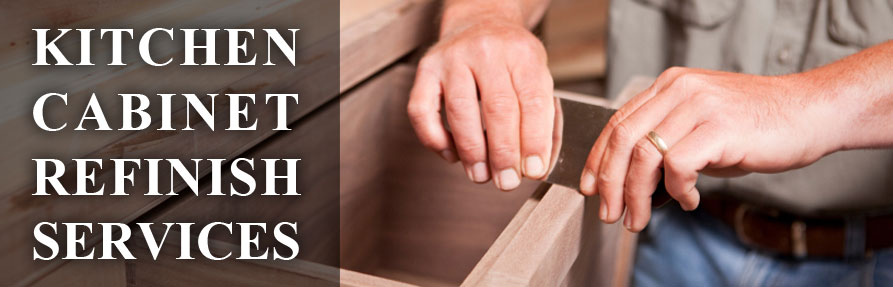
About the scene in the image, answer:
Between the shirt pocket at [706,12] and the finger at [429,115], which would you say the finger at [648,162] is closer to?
the finger at [429,115]

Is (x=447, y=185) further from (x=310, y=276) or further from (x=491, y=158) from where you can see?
(x=310, y=276)

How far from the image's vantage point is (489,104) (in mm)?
596

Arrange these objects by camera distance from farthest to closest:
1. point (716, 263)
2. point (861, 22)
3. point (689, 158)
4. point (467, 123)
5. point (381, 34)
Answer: point (716, 263) < point (861, 22) < point (381, 34) < point (467, 123) < point (689, 158)

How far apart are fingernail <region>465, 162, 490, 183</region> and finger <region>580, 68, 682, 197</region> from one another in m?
0.09

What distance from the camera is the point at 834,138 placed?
565mm

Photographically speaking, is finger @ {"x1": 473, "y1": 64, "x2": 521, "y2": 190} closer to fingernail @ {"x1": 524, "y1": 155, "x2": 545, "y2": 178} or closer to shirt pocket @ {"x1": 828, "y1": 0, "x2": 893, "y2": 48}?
fingernail @ {"x1": 524, "y1": 155, "x2": 545, "y2": 178}

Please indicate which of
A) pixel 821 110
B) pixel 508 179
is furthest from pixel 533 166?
pixel 821 110

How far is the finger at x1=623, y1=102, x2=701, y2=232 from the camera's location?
0.51 metres

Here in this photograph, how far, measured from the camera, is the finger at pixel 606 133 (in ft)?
1.74

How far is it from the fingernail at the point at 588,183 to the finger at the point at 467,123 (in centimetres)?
10

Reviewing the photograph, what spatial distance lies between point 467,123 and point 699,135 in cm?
17

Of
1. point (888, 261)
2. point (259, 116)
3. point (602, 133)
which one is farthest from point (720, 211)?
point (259, 116)

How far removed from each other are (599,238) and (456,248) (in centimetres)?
32

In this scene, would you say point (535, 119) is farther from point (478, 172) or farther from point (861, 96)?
point (861, 96)
